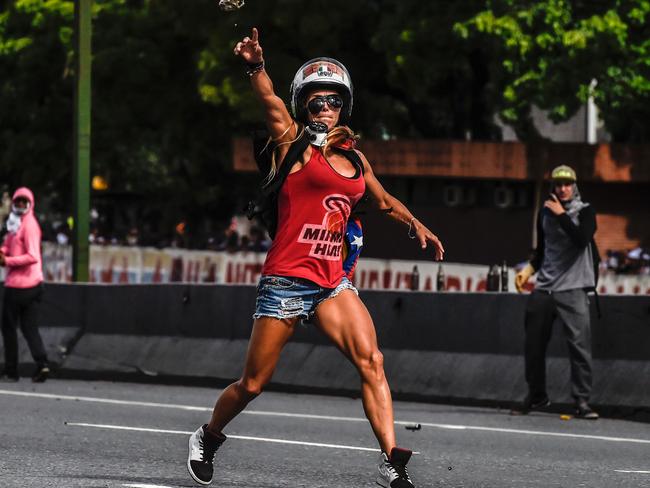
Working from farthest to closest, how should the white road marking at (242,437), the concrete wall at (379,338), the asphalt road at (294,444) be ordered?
the concrete wall at (379,338), the white road marking at (242,437), the asphalt road at (294,444)

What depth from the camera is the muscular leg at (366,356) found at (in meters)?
7.36

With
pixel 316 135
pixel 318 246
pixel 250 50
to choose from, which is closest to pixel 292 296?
pixel 318 246

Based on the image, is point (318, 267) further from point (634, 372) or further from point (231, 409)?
point (634, 372)

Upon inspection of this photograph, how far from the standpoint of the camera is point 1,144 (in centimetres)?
4603

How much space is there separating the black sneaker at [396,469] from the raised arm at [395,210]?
94 cm

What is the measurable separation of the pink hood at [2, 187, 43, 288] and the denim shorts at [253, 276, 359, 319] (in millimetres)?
8181

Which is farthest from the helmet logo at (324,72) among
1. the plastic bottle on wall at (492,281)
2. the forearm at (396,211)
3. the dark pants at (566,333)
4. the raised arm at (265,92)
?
the plastic bottle on wall at (492,281)

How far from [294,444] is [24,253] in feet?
18.9

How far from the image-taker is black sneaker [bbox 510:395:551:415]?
13.0 metres

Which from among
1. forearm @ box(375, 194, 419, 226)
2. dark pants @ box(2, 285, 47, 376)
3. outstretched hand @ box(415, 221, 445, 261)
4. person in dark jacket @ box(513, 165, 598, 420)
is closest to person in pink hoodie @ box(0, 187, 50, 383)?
dark pants @ box(2, 285, 47, 376)

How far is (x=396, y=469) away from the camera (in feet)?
23.6

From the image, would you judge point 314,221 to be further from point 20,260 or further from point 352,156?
point 20,260

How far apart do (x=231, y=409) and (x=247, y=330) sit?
776 cm

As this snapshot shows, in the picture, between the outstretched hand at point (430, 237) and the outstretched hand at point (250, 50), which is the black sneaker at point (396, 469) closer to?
the outstretched hand at point (430, 237)
